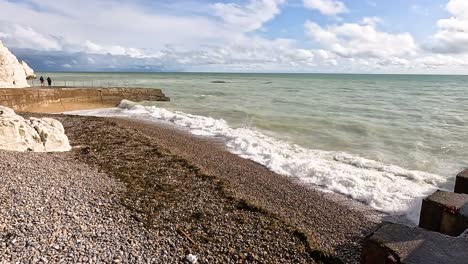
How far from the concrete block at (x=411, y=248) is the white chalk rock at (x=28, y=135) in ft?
36.9

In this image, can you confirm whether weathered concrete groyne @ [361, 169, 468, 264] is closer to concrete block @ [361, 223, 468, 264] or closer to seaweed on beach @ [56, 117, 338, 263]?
concrete block @ [361, 223, 468, 264]

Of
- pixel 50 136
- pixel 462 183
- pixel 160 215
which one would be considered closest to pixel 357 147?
pixel 462 183

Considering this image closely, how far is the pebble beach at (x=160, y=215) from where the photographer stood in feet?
18.5

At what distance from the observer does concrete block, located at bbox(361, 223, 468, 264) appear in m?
A: 4.62

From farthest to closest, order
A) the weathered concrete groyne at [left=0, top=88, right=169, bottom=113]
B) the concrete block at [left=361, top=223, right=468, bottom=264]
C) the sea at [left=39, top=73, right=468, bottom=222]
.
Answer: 1. the weathered concrete groyne at [left=0, top=88, right=169, bottom=113]
2. the sea at [left=39, top=73, right=468, bottom=222]
3. the concrete block at [left=361, top=223, right=468, bottom=264]

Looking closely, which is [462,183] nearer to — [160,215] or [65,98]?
[160,215]

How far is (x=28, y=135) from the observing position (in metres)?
11.1

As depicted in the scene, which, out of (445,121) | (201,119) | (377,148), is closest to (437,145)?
(377,148)

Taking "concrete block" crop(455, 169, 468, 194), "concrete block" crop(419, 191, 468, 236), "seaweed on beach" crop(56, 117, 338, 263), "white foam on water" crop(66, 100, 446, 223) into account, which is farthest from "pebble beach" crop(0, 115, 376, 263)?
"concrete block" crop(455, 169, 468, 194)

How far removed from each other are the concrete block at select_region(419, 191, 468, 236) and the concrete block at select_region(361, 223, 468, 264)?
1.04 m

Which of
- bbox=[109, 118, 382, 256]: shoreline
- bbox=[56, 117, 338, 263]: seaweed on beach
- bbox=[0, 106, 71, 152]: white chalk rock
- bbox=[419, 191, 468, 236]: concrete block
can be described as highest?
bbox=[0, 106, 71, 152]: white chalk rock

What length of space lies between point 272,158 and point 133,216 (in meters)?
7.41

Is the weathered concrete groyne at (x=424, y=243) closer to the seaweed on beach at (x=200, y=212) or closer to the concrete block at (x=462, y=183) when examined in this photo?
the seaweed on beach at (x=200, y=212)

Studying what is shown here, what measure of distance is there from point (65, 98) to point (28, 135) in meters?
20.3
